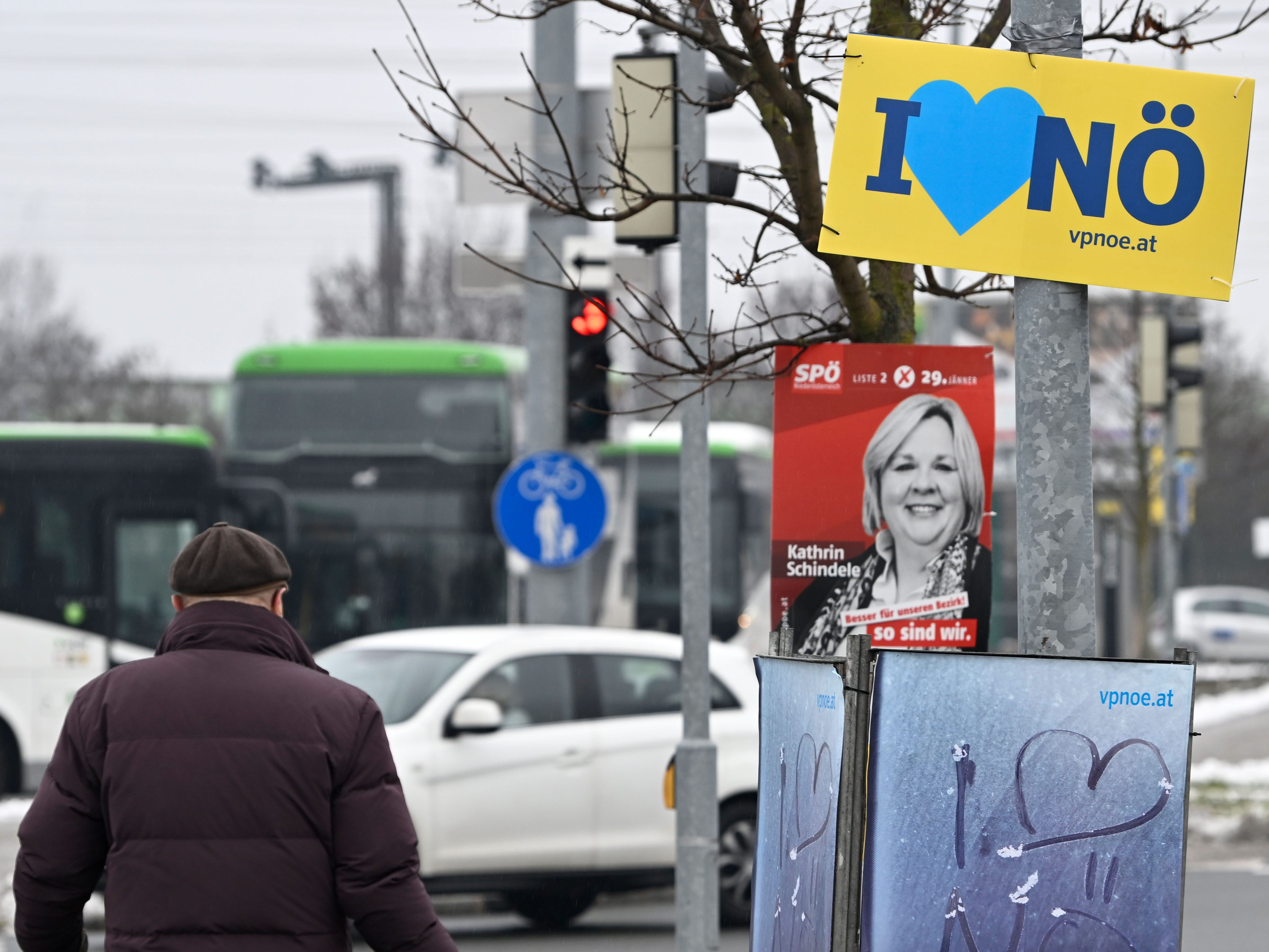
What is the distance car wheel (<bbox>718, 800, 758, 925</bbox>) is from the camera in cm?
1028

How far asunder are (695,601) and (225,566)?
14.2ft

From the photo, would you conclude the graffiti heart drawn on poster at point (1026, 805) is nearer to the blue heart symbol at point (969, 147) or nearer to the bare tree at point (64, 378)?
the blue heart symbol at point (969, 147)

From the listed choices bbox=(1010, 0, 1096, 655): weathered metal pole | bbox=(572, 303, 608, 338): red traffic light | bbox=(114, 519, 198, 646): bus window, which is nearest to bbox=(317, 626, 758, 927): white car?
bbox=(572, 303, 608, 338): red traffic light

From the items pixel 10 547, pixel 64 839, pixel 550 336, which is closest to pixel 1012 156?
pixel 64 839

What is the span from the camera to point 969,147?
177 inches

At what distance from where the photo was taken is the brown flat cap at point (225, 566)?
3803mm

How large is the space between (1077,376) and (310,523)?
14848 mm

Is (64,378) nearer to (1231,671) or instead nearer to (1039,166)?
(1231,671)

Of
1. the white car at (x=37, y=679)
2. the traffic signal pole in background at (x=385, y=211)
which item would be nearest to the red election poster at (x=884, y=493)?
the white car at (x=37, y=679)

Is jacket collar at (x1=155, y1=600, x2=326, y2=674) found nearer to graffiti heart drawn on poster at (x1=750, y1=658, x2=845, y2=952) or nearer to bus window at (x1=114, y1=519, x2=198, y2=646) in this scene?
graffiti heart drawn on poster at (x1=750, y1=658, x2=845, y2=952)

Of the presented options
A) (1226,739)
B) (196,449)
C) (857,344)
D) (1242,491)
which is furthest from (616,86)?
(1242,491)

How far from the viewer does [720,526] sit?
2053cm

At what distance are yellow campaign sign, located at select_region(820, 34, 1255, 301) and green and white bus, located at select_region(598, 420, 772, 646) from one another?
15623 mm

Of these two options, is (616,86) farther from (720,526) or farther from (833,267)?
(720,526)
